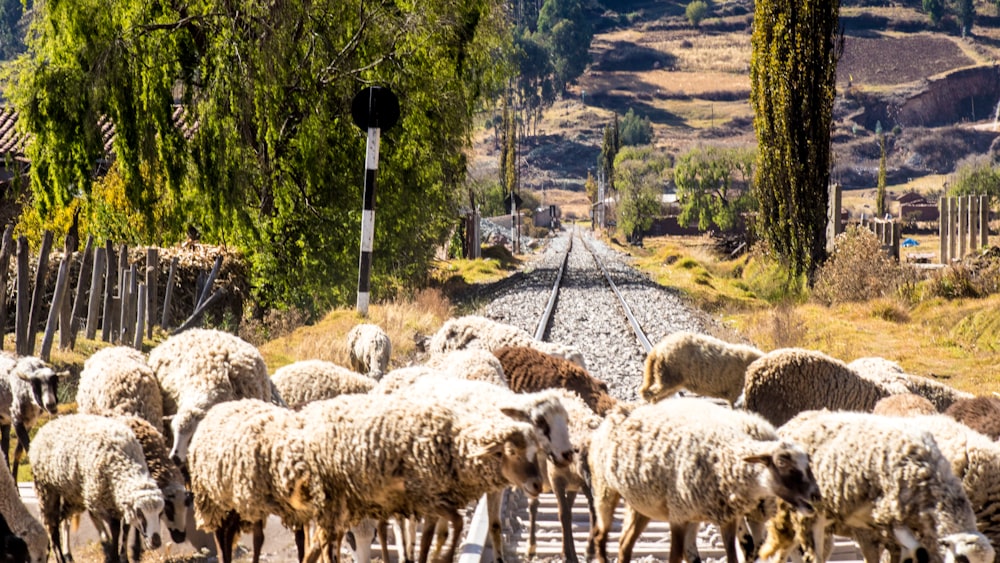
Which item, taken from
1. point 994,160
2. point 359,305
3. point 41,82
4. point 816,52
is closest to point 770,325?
point 359,305

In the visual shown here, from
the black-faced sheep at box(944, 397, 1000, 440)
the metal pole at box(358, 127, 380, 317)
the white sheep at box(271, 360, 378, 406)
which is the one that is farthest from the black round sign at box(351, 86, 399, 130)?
the black-faced sheep at box(944, 397, 1000, 440)

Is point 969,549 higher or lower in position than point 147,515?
higher

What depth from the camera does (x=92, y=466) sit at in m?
6.43

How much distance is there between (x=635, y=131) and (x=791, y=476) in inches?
6661

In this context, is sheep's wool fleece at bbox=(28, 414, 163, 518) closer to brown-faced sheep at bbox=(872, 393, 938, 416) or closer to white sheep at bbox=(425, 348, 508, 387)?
white sheep at bbox=(425, 348, 508, 387)

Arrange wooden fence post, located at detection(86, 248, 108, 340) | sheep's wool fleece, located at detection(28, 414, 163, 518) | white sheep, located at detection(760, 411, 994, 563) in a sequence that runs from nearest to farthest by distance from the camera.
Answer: white sheep, located at detection(760, 411, 994, 563), sheep's wool fleece, located at detection(28, 414, 163, 518), wooden fence post, located at detection(86, 248, 108, 340)

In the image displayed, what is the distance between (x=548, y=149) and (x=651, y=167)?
7733 centimetres

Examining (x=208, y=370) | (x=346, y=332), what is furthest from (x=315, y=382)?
(x=346, y=332)

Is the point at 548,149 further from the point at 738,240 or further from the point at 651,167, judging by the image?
the point at 738,240

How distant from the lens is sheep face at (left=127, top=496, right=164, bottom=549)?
6141 millimetres

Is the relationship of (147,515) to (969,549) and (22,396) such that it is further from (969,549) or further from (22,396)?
(969,549)

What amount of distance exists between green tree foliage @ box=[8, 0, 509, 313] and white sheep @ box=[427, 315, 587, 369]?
26.9 ft

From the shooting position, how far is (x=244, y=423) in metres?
6.41

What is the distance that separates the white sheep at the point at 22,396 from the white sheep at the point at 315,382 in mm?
1686
